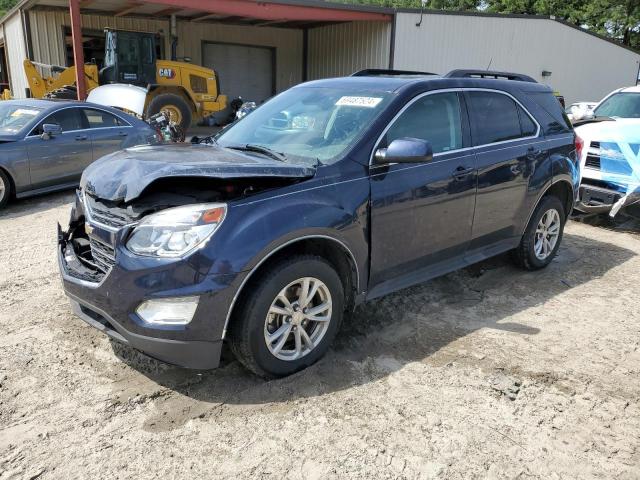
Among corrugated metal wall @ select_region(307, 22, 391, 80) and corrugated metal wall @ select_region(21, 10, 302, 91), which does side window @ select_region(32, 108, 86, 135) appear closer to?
corrugated metal wall @ select_region(21, 10, 302, 91)

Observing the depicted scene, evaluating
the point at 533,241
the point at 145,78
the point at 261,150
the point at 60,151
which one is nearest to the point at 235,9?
the point at 145,78

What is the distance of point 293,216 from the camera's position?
3.20 m

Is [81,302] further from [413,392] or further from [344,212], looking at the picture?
[413,392]

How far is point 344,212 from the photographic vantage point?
3467 millimetres

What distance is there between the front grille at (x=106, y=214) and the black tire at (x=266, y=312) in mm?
810

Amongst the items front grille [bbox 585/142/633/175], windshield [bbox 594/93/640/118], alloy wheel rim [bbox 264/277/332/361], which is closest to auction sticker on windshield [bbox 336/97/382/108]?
alloy wheel rim [bbox 264/277/332/361]

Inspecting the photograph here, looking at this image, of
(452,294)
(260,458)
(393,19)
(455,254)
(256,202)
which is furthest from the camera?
(393,19)

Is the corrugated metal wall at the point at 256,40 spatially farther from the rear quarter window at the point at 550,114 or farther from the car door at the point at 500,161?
the car door at the point at 500,161

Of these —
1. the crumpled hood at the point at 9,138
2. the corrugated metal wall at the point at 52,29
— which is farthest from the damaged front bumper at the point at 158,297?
the corrugated metal wall at the point at 52,29

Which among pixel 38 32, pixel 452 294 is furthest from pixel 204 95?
pixel 452 294

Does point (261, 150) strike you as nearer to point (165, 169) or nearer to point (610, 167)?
point (165, 169)

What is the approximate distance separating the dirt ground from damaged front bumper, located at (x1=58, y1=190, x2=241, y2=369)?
15.5 inches

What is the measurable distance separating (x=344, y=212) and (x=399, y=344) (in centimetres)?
113

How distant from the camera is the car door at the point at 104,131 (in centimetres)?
874
